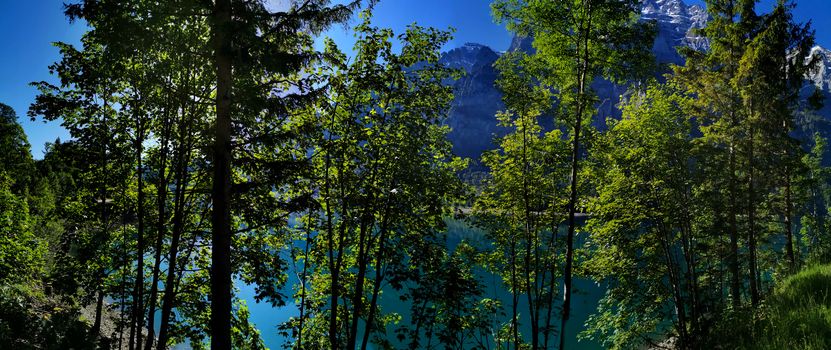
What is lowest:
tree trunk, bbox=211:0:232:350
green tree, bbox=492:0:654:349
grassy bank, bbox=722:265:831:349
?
grassy bank, bbox=722:265:831:349

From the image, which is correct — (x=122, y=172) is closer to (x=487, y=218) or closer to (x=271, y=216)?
(x=271, y=216)

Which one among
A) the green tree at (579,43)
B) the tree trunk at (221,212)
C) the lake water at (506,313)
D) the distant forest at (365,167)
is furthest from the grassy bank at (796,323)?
the lake water at (506,313)

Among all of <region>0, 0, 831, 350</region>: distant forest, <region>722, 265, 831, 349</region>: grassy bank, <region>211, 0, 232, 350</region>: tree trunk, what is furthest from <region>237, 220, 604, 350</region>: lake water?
<region>211, 0, 232, 350</region>: tree trunk

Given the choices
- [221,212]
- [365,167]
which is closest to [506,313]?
[365,167]

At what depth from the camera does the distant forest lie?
656cm

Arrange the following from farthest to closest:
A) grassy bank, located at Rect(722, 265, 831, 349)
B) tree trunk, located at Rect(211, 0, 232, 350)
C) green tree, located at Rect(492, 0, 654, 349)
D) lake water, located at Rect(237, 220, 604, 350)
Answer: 1. lake water, located at Rect(237, 220, 604, 350)
2. green tree, located at Rect(492, 0, 654, 349)
3. tree trunk, located at Rect(211, 0, 232, 350)
4. grassy bank, located at Rect(722, 265, 831, 349)

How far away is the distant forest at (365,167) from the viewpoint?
21.5 ft

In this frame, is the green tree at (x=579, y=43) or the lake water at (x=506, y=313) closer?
the green tree at (x=579, y=43)

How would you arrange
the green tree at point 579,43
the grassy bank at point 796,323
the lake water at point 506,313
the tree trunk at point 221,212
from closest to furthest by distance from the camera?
1. the grassy bank at point 796,323
2. the tree trunk at point 221,212
3. the green tree at point 579,43
4. the lake water at point 506,313

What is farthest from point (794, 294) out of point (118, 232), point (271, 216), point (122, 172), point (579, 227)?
point (118, 232)

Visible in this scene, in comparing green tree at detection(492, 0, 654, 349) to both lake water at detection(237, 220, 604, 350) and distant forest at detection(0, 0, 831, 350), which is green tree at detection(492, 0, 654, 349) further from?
lake water at detection(237, 220, 604, 350)

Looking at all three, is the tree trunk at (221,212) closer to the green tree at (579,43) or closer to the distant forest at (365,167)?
the distant forest at (365,167)

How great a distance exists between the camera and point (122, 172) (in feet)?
29.1

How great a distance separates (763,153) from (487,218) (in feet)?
35.6
